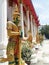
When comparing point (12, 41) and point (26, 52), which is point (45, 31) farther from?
point (12, 41)

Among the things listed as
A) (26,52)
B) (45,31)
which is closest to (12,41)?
(26,52)

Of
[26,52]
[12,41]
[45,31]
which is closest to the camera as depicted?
[12,41]

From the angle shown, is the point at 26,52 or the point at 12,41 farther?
the point at 26,52

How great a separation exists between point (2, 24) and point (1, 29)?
0.41 feet

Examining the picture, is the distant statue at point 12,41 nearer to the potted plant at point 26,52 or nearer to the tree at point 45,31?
the potted plant at point 26,52

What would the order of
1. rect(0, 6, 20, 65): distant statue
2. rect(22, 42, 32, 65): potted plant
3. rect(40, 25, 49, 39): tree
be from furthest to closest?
rect(40, 25, 49, 39): tree, rect(22, 42, 32, 65): potted plant, rect(0, 6, 20, 65): distant statue

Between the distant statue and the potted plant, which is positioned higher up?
the distant statue

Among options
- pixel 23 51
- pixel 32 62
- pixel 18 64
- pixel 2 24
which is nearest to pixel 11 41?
pixel 18 64

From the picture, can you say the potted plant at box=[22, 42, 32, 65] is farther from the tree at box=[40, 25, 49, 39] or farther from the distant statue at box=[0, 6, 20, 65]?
the tree at box=[40, 25, 49, 39]

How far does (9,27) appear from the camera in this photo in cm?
360

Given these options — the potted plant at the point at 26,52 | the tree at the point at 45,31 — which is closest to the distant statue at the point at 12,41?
the potted plant at the point at 26,52

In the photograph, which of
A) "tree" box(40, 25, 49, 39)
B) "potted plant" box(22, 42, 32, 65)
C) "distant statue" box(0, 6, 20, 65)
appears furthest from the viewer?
"tree" box(40, 25, 49, 39)

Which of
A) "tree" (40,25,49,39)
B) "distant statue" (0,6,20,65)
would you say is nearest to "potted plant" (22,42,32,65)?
"distant statue" (0,6,20,65)

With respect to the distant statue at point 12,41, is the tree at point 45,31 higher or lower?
lower
